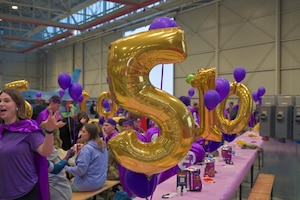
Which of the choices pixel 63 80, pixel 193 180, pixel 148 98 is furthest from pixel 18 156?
pixel 63 80

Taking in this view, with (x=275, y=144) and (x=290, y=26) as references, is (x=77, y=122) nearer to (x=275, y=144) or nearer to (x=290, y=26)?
(x=275, y=144)

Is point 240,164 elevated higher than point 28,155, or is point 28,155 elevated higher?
point 28,155

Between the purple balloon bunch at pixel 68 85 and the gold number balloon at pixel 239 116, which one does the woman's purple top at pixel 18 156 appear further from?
the purple balloon bunch at pixel 68 85

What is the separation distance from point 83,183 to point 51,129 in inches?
69.9

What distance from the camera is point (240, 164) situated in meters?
3.64

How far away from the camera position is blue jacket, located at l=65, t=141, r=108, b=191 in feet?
11.4

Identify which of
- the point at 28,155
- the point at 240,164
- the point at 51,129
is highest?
the point at 51,129

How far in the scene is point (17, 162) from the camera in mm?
2031

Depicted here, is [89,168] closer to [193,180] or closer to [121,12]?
[193,180]

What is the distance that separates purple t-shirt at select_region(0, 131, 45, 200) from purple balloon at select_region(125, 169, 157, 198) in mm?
833

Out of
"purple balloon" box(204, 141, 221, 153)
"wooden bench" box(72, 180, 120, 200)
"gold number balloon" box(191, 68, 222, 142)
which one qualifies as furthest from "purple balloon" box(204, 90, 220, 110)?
"wooden bench" box(72, 180, 120, 200)

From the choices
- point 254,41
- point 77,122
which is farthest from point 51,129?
point 254,41

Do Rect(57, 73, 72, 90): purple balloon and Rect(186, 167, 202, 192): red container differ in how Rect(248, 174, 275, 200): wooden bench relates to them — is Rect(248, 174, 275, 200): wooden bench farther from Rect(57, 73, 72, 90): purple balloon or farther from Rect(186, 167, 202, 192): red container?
Rect(57, 73, 72, 90): purple balloon

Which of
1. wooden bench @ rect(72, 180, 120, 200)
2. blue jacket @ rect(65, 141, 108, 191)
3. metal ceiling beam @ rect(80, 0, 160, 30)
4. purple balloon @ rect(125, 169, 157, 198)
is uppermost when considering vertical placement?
metal ceiling beam @ rect(80, 0, 160, 30)
